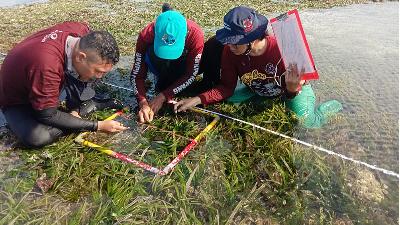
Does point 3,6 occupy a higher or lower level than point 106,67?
lower

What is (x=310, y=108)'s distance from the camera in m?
3.59

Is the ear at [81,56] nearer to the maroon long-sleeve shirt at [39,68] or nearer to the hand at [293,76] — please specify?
the maroon long-sleeve shirt at [39,68]

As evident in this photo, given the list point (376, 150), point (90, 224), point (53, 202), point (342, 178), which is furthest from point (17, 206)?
point (376, 150)

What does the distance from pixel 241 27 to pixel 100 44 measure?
109 centimetres

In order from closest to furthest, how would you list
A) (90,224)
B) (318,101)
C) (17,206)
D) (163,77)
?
(90,224)
(17,206)
(318,101)
(163,77)

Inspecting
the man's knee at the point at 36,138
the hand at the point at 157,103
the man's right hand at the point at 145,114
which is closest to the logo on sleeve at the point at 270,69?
the hand at the point at 157,103

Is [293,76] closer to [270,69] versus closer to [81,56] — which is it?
[270,69]

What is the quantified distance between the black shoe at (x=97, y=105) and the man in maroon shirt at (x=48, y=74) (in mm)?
407

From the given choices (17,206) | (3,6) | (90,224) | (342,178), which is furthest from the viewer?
(3,6)

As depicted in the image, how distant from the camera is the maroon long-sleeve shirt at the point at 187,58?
3.64 m

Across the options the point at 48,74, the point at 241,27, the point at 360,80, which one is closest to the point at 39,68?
the point at 48,74

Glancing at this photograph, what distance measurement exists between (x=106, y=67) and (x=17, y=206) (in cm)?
116

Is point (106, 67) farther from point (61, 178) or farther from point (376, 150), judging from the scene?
point (376, 150)

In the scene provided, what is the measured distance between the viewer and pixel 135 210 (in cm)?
247
